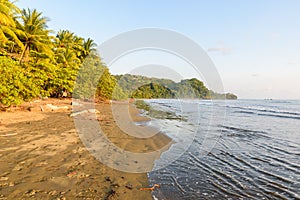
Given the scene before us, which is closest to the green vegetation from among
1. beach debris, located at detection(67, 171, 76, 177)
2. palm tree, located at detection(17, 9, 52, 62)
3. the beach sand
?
palm tree, located at detection(17, 9, 52, 62)

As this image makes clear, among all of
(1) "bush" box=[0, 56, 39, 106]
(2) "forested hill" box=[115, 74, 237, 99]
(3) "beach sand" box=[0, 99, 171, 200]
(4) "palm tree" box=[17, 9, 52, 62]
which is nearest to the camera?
(3) "beach sand" box=[0, 99, 171, 200]

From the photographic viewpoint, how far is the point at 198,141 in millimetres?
10320

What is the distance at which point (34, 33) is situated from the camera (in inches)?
1064

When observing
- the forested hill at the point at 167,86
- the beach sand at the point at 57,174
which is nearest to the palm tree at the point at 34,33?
the forested hill at the point at 167,86

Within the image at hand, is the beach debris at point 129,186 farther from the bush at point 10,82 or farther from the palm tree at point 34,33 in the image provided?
the palm tree at point 34,33

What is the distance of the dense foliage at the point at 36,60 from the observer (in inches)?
518

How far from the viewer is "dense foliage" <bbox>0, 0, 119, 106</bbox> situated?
1315 centimetres

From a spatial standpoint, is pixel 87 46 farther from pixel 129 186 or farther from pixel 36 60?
pixel 129 186

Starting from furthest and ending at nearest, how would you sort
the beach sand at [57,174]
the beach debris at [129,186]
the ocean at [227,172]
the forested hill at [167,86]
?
the forested hill at [167,86] → the ocean at [227,172] → the beach debris at [129,186] → the beach sand at [57,174]

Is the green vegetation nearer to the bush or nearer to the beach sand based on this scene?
the bush

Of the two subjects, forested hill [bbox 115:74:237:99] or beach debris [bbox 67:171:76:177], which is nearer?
beach debris [bbox 67:171:76:177]

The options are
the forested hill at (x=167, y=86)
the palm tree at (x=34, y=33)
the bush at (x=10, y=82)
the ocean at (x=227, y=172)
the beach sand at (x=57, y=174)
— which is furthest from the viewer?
the forested hill at (x=167, y=86)

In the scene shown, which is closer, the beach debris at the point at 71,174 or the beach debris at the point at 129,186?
the beach debris at the point at 129,186

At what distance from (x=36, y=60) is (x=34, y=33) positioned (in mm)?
5566
